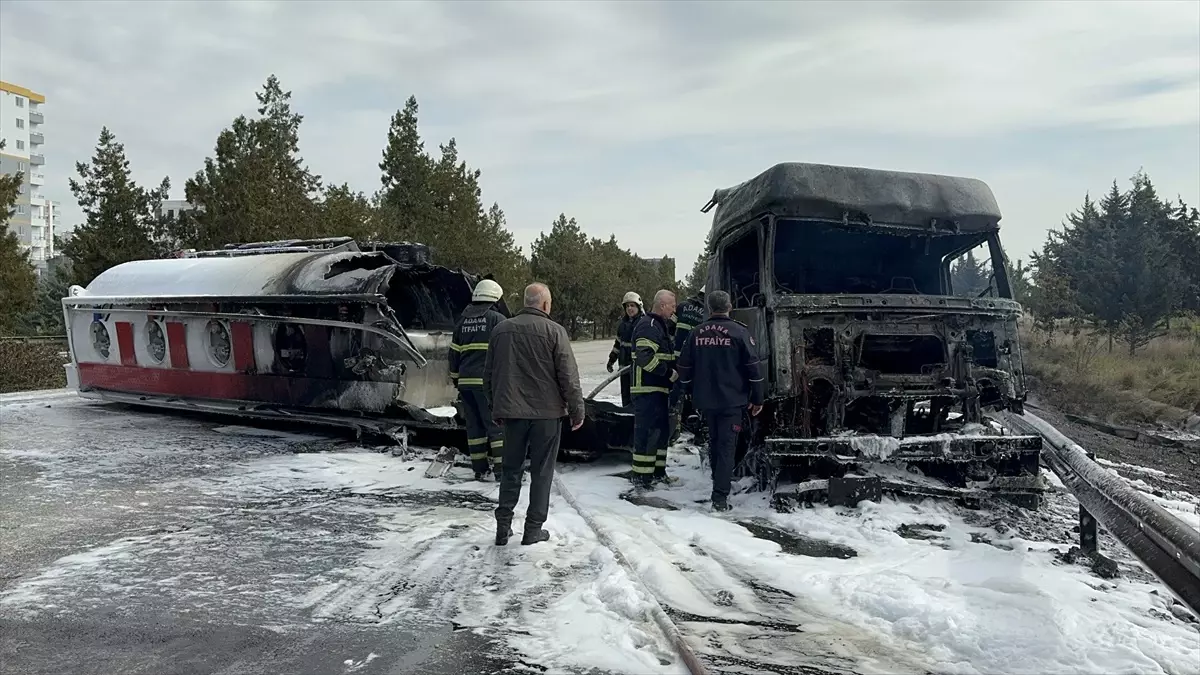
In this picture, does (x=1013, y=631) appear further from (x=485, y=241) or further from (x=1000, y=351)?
(x=485, y=241)

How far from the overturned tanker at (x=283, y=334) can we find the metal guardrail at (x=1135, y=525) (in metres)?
5.78

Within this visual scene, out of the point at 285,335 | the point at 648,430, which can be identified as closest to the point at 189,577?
the point at 648,430

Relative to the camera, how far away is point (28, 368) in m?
17.5

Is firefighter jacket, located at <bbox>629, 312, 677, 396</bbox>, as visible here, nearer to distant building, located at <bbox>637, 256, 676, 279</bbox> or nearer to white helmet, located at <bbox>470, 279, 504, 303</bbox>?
white helmet, located at <bbox>470, 279, 504, 303</bbox>

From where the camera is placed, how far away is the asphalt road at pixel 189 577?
361 cm

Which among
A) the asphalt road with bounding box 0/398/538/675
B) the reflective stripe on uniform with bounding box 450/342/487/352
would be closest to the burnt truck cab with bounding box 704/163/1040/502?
the reflective stripe on uniform with bounding box 450/342/487/352

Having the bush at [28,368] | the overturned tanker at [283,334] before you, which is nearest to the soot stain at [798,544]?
the overturned tanker at [283,334]

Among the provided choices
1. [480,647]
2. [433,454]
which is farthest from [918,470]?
[433,454]

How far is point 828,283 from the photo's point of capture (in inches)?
305

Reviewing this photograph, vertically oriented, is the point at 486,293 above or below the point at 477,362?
above

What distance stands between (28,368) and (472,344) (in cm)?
1515

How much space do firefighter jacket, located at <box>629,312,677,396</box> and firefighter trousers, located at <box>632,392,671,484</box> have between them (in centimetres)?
8

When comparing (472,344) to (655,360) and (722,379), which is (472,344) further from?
(722,379)

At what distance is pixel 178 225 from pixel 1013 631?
76.4 feet
